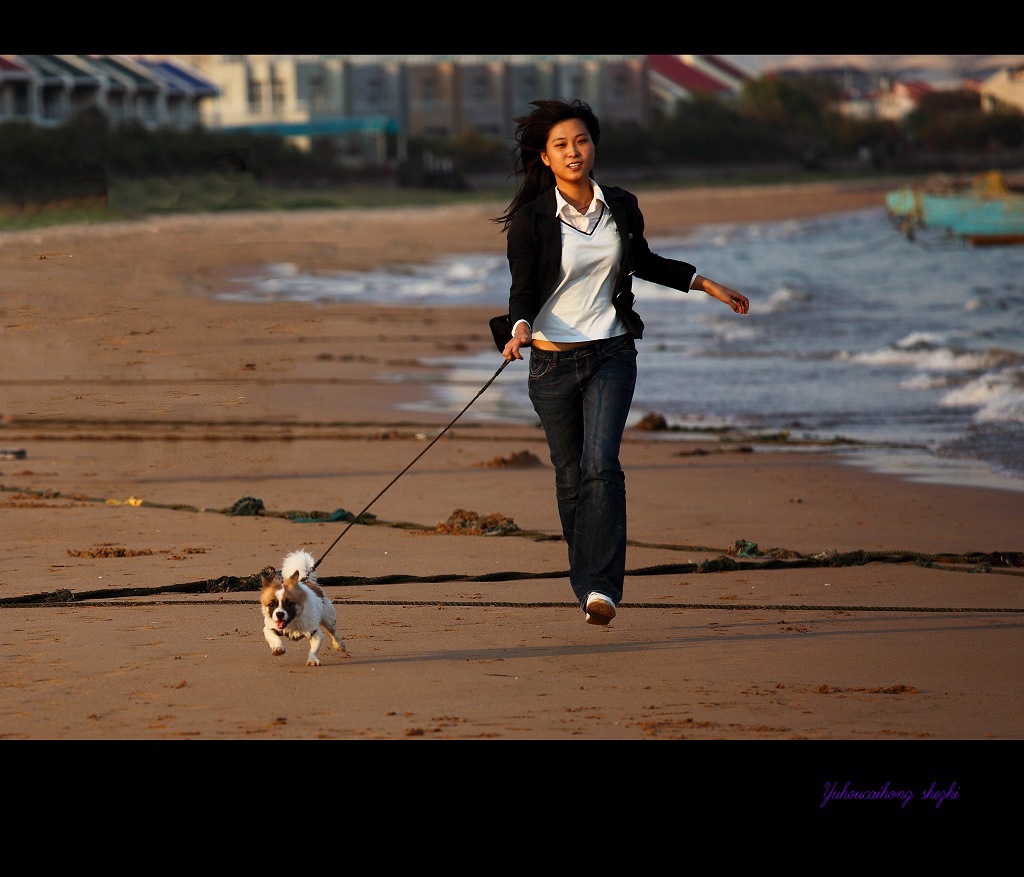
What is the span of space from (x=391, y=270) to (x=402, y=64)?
47.8 metres

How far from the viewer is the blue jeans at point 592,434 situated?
17.8 feet

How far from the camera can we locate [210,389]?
7398mm

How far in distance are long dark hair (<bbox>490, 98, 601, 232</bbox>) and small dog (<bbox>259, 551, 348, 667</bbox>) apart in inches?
55.2

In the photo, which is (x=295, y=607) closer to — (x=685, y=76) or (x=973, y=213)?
(x=973, y=213)

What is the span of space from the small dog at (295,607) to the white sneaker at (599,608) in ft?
2.96

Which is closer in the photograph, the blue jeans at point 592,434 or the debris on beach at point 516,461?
the blue jeans at point 592,434

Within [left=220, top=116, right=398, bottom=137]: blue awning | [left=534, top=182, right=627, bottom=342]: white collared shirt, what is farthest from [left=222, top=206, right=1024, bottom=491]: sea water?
[left=220, top=116, right=398, bottom=137]: blue awning

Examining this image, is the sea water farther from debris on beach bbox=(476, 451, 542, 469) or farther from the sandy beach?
debris on beach bbox=(476, 451, 542, 469)

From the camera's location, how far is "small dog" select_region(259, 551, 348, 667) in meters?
5.00

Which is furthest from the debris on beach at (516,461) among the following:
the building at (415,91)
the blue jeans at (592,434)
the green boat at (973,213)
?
the building at (415,91)

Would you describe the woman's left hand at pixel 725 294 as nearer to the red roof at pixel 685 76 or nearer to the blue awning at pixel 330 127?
the blue awning at pixel 330 127

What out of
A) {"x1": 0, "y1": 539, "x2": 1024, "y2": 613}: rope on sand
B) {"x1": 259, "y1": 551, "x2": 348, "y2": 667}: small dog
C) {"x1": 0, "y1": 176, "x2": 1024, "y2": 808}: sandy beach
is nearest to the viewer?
{"x1": 0, "y1": 176, "x2": 1024, "y2": 808}: sandy beach

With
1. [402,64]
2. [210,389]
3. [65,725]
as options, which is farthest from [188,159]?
[65,725]
